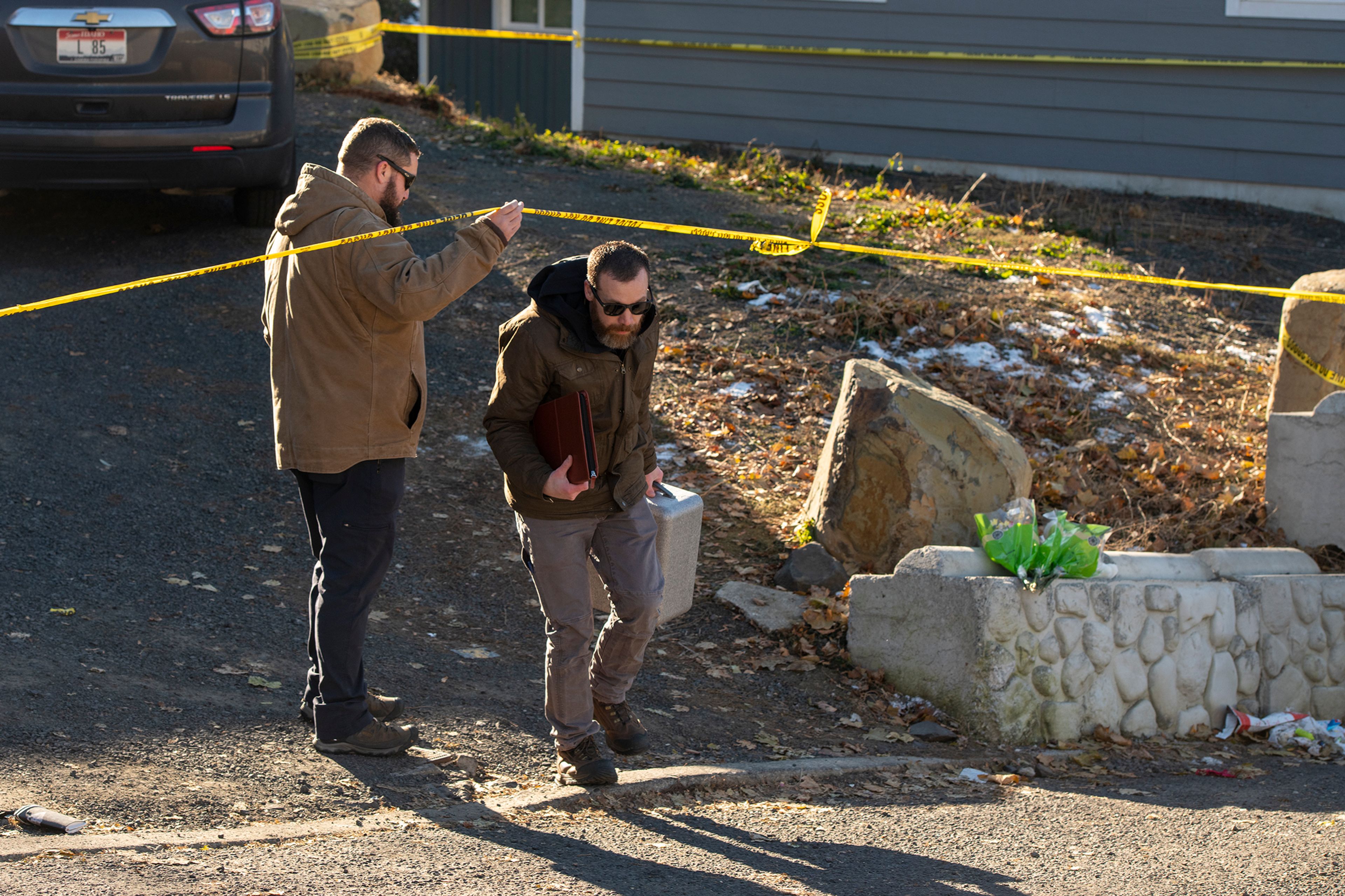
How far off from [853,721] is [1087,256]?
658 cm

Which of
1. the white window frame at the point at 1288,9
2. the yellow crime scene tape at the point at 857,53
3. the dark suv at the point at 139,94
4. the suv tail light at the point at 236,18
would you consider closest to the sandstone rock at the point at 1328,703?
the dark suv at the point at 139,94

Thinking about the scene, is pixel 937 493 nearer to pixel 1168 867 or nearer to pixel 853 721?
pixel 853 721

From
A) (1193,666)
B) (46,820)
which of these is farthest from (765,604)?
(46,820)

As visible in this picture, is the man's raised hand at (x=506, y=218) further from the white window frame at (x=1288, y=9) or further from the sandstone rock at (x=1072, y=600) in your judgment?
the white window frame at (x=1288, y=9)

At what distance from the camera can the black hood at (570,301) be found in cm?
379

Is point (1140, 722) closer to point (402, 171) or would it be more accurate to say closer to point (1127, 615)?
point (1127, 615)

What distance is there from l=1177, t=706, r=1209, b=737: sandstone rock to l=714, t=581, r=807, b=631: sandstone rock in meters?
1.63

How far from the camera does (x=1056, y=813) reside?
4168 millimetres

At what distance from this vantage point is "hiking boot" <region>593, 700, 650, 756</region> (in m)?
4.25

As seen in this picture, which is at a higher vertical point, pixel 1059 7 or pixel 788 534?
pixel 1059 7

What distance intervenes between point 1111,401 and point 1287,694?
2899mm

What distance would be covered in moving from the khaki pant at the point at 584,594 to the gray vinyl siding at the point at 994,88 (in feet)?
33.3

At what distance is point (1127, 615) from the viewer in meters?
5.05

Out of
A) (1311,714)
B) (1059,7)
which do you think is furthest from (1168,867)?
(1059,7)
